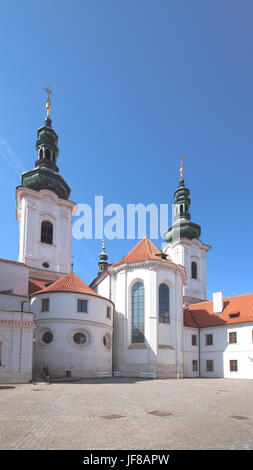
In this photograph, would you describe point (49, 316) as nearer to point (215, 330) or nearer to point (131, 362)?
point (131, 362)

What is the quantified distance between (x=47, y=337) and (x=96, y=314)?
184 inches

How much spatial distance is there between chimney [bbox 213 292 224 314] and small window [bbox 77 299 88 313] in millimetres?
17152

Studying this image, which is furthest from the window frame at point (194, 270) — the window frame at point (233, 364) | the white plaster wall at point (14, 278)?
the white plaster wall at point (14, 278)

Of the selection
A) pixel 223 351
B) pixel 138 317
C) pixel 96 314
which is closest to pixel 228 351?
pixel 223 351

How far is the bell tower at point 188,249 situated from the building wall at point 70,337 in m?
24.9

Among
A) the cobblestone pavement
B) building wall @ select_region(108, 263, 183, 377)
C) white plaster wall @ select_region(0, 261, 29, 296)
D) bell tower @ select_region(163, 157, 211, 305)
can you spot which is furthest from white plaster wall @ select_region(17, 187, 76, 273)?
the cobblestone pavement

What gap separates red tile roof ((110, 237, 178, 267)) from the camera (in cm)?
3708

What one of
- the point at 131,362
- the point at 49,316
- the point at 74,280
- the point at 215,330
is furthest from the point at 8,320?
the point at 215,330

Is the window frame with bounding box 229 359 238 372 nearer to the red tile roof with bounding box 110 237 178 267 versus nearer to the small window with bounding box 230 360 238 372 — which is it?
the small window with bounding box 230 360 238 372

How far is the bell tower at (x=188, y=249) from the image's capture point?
5659cm

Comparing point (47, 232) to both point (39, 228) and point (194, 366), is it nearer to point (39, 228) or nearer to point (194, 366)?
point (39, 228)

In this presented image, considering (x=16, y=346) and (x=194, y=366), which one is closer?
(x=16, y=346)

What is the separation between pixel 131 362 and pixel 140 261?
9440mm

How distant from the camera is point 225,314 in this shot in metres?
40.6
